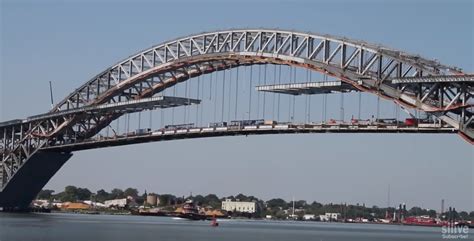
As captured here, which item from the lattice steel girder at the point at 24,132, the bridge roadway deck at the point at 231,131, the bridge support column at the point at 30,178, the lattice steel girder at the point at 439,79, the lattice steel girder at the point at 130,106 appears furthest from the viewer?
the bridge support column at the point at 30,178

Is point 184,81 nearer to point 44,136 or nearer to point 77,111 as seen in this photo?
point 77,111

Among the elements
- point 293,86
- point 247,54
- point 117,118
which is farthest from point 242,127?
point 117,118

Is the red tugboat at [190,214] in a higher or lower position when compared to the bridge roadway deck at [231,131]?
lower

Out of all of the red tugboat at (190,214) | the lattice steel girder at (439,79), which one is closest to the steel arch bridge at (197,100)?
the lattice steel girder at (439,79)

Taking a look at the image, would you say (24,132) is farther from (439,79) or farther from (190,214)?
(439,79)

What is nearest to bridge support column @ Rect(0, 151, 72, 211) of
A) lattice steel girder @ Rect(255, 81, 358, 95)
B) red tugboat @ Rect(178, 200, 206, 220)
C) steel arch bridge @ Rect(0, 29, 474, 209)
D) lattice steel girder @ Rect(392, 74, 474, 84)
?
steel arch bridge @ Rect(0, 29, 474, 209)

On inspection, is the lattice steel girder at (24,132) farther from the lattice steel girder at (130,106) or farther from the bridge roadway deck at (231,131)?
the bridge roadway deck at (231,131)

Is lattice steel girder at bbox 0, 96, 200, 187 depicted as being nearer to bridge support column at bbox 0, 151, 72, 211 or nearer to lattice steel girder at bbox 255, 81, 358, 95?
bridge support column at bbox 0, 151, 72, 211
